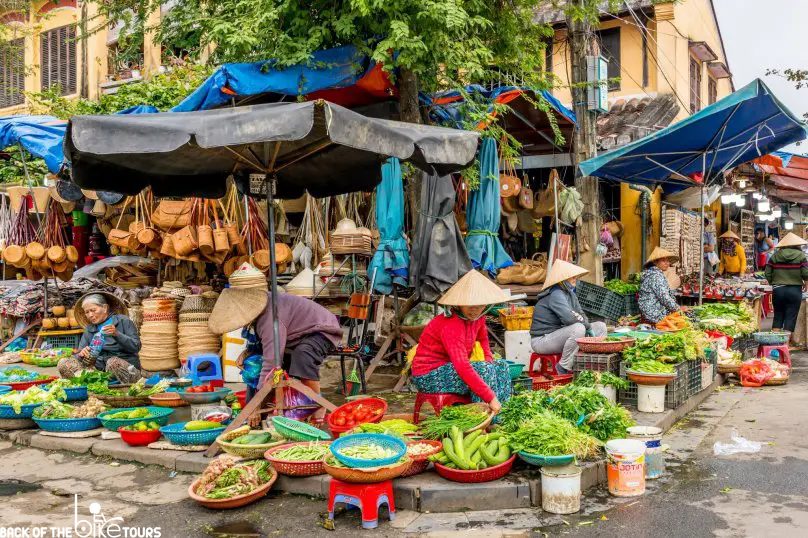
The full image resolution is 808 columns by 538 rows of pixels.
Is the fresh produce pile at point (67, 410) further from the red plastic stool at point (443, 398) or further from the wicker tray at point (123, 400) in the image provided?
the red plastic stool at point (443, 398)

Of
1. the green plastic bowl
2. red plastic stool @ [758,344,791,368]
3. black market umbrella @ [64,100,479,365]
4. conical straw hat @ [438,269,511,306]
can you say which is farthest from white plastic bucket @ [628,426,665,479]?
red plastic stool @ [758,344,791,368]

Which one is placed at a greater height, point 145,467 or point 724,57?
point 724,57

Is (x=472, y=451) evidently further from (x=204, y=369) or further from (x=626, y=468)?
(x=204, y=369)

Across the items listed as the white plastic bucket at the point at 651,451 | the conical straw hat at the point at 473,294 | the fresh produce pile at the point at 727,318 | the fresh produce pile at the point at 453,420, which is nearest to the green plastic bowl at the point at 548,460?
the fresh produce pile at the point at 453,420

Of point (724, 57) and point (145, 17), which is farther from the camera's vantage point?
point (724, 57)

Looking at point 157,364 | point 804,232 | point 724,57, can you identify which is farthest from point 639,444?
point 804,232

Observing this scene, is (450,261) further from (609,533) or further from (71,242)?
(71,242)

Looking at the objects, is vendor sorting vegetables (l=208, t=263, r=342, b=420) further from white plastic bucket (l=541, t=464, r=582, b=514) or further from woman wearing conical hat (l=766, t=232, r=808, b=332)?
woman wearing conical hat (l=766, t=232, r=808, b=332)

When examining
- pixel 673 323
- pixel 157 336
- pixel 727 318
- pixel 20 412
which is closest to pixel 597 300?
pixel 727 318

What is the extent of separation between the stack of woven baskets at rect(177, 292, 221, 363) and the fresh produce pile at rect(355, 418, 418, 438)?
14.7 feet

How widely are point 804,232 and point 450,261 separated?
23619 millimetres

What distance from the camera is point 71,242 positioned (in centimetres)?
1398

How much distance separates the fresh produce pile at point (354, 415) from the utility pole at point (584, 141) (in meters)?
6.86

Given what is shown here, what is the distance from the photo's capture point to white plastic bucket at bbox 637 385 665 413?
7035mm
